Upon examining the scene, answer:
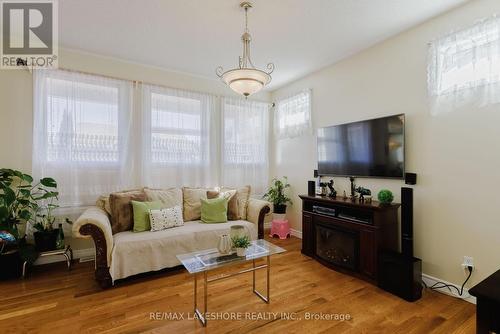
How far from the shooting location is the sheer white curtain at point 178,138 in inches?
140

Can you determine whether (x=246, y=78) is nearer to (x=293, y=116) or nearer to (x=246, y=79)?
(x=246, y=79)

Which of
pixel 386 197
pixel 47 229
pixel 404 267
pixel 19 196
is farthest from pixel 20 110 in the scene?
pixel 404 267

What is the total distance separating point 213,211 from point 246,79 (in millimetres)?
1905

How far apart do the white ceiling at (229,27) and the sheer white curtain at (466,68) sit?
34 cm

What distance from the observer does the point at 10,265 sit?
Answer: 2.57 m

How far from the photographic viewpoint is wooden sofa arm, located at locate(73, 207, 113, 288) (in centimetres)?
236

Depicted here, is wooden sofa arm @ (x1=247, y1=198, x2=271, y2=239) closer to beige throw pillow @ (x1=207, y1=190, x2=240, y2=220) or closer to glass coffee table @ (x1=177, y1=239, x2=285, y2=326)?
beige throw pillow @ (x1=207, y1=190, x2=240, y2=220)

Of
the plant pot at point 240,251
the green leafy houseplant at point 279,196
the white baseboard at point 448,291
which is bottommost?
the white baseboard at point 448,291

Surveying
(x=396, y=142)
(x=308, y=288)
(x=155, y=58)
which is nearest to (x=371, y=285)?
(x=308, y=288)

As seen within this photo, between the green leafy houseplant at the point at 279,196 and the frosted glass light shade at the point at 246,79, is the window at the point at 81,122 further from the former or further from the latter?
the green leafy houseplant at the point at 279,196

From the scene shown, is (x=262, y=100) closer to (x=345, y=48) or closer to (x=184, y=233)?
(x=345, y=48)

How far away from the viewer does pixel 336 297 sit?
2258 mm

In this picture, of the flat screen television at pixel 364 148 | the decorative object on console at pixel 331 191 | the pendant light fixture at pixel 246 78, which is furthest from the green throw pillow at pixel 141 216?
the flat screen television at pixel 364 148

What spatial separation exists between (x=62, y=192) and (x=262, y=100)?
11.3 ft
